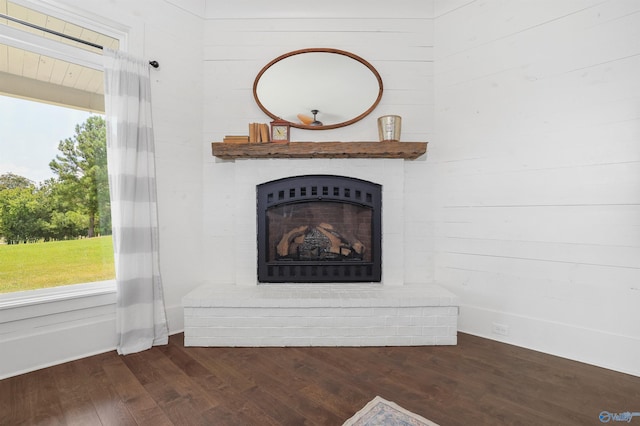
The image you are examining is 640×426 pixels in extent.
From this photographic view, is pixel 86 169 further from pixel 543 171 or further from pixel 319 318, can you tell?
pixel 543 171

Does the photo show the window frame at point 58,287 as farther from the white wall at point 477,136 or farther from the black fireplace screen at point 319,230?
the black fireplace screen at point 319,230

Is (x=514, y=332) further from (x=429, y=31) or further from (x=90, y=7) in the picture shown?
(x=90, y=7)

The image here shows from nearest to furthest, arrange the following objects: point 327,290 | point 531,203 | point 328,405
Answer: point 328,405
point 531,203
point 327,290

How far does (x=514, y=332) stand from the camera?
6.90ft

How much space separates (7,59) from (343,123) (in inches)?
87.0

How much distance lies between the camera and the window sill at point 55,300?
66.8 inches

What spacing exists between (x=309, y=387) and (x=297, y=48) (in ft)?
8.40

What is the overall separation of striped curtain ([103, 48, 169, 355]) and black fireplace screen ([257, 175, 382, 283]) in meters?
0.79

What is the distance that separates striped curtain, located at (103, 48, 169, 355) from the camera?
1989 millimetres

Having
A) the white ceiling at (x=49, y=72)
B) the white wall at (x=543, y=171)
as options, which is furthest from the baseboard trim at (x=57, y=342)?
the white wall at (x=543, y=171)

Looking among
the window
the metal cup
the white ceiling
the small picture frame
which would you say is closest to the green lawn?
the window

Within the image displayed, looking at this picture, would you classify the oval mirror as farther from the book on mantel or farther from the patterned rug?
the patterned rug

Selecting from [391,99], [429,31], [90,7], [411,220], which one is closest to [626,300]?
[411,220]

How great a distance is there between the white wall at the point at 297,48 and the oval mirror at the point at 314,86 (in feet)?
0.28
